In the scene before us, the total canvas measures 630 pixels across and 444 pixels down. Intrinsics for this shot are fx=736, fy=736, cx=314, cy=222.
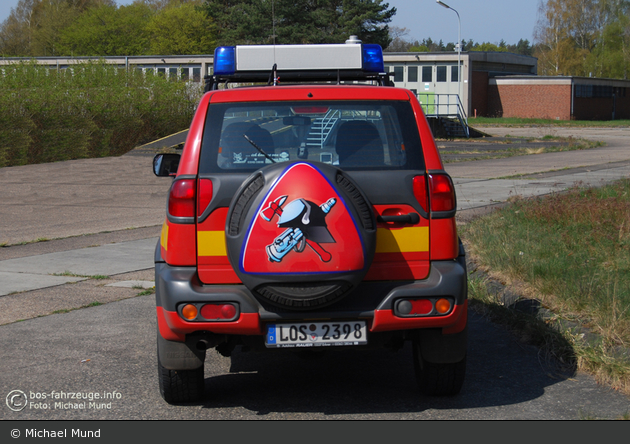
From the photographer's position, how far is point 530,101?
6775 cm

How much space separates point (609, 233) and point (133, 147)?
2423 centimetres

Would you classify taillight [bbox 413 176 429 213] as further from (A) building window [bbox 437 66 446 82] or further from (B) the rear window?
(A) building window [bbox 437 66 446 82]

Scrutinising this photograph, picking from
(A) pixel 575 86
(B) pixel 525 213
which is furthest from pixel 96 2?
(B) pixel 525 213

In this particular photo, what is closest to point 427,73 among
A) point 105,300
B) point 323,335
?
point 105,300

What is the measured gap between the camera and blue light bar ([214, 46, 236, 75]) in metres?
6.69

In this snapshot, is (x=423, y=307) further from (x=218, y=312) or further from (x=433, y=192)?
(x=218, y=312)

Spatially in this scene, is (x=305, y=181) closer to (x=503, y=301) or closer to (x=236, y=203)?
(x=236, y=203)

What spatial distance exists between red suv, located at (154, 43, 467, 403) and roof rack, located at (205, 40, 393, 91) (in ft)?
8.74

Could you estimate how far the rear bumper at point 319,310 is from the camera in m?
3.67

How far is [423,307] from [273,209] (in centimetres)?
93

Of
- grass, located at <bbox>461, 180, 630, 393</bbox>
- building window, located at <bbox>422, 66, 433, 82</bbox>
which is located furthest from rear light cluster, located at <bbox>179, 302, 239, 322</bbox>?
building window, located at <bbox>422, 66, 433, 82</bbox>

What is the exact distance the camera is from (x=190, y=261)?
3.81m

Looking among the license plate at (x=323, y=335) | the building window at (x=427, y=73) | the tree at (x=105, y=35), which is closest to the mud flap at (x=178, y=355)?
the license plate at (x=323, y=335)

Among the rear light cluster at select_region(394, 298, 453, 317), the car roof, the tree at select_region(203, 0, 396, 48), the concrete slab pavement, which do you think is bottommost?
the concrete slab pavement
